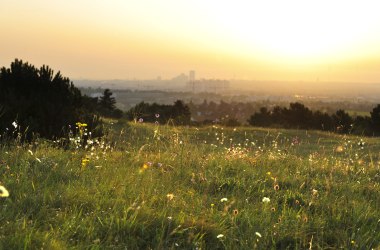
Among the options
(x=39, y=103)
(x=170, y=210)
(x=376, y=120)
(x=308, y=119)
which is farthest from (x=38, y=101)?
(x=308, y=119)

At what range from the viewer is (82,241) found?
346 centimetres

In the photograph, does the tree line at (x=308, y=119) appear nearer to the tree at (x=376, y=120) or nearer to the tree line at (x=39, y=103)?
the tree at (x=376, y=120)

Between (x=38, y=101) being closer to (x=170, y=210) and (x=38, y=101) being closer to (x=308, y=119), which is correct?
(x=170, y=210)

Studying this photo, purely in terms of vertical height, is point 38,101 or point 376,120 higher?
point 38,101

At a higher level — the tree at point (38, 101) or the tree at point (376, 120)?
the tree at point (38, 101)

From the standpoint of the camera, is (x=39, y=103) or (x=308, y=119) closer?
(x=39, y=103)

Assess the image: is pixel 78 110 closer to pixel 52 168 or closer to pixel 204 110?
pixel 52 168

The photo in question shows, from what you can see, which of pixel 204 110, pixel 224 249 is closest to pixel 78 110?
pixel 224 249

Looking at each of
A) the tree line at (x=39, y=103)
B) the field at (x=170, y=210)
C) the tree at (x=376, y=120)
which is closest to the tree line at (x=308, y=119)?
the tree at (x=376, y=120)

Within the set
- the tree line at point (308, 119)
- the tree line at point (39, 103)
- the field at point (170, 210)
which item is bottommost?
the tree line at point (308, 119)

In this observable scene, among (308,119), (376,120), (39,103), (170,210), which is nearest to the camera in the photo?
(170,210)

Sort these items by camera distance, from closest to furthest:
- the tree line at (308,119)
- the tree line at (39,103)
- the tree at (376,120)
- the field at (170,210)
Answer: the field at (170,210) < the tree line at (39,103) < the tree at (376,120) < the tree line at (308,119)

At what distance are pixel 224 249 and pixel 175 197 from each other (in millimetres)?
1184

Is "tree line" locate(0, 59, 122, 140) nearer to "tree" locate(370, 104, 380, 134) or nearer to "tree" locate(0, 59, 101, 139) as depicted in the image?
"tree" locate(0, 59, 101, 139)
